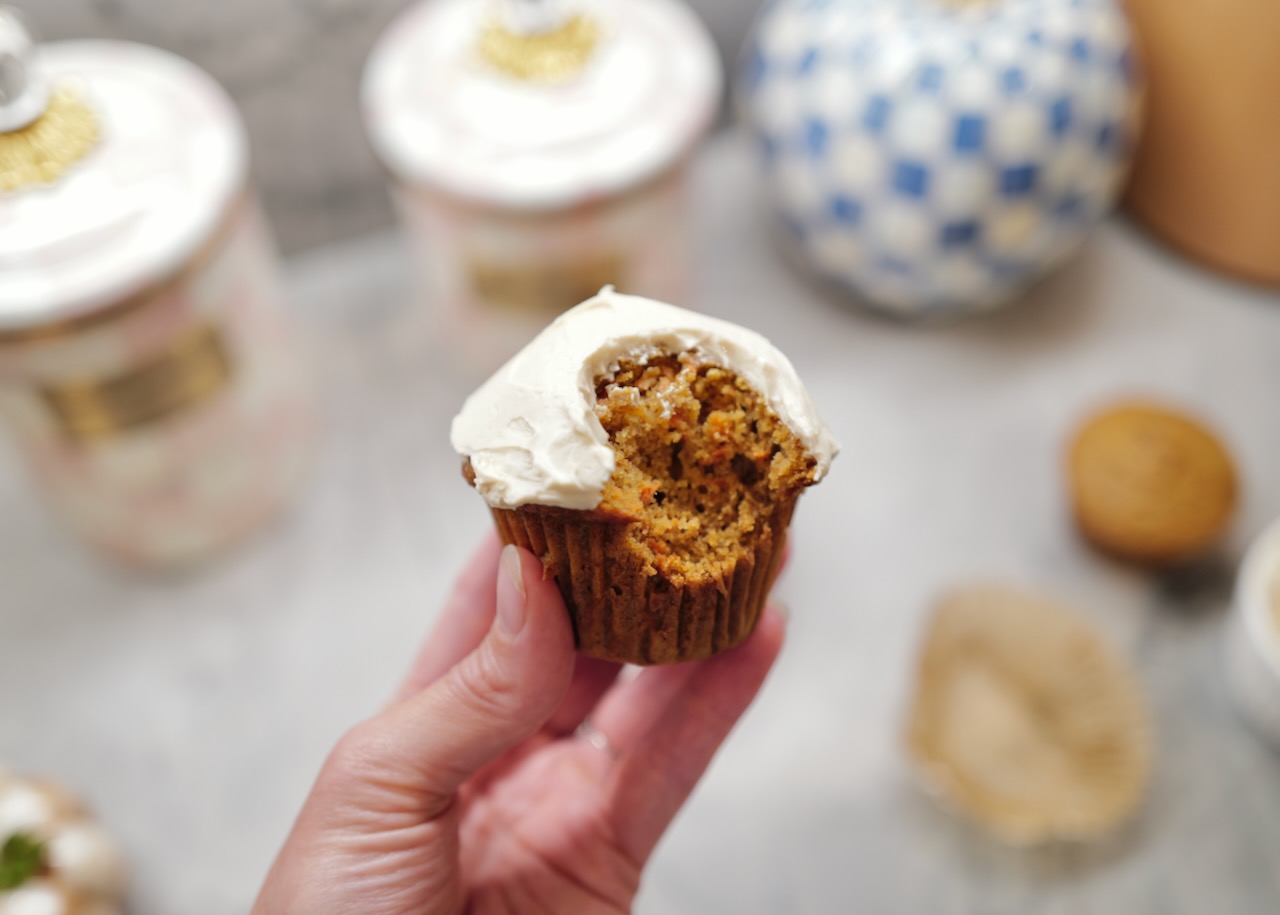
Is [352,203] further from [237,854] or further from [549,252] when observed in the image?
[237,854]

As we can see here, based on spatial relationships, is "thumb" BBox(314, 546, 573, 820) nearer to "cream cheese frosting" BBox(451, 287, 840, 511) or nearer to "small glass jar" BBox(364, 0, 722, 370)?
"cream cheese frosting" BBox(451, 287, 840, 511)

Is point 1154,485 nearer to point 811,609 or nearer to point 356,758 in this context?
point 811,609

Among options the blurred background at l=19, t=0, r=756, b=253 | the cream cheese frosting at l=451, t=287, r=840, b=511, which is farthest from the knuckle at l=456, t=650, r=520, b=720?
the blurred background at l=19, t=0, r=756, b=253

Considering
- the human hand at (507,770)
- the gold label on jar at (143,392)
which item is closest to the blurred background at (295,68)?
the gold label on jar at (143,392)

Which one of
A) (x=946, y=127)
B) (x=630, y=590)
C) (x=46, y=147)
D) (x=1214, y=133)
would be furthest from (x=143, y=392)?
(x=1214, y=133)

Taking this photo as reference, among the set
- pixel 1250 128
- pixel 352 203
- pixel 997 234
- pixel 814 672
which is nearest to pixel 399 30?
pixel 352 203


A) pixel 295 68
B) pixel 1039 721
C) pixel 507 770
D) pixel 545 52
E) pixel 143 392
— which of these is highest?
pixel 545 52

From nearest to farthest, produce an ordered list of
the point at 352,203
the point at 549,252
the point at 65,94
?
the point at 65,94, the point at 549,252, the point at 352,203
